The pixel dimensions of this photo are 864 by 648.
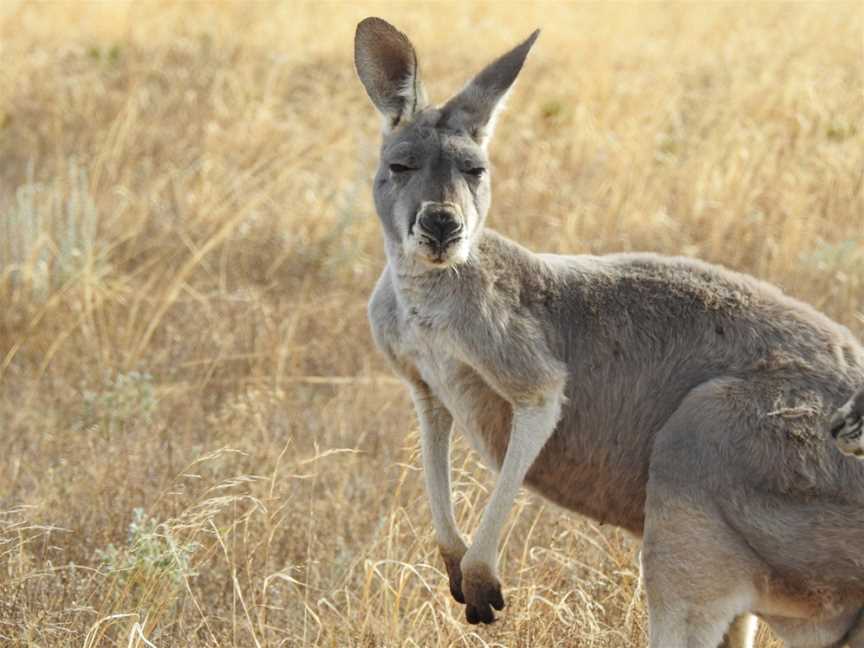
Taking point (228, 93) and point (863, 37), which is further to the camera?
point (863, 37)

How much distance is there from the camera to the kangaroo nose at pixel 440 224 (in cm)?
373

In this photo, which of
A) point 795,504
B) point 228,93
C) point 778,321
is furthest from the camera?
point 228,93

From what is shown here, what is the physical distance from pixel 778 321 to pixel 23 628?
228 cm

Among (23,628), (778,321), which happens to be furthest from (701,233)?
(23,628)

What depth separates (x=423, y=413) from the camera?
4117 mm

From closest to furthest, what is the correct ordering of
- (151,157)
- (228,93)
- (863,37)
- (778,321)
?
1. (778,321)
2. (151,157)
3. (228,93)
4. (863,37)

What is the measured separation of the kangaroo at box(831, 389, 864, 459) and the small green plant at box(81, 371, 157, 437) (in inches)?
150

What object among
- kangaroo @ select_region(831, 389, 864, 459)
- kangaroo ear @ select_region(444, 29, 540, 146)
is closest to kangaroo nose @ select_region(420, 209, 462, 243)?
kangaroo ear @ select_region(444, 29, 540, 146)

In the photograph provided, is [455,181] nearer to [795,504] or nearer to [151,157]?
[795,504]

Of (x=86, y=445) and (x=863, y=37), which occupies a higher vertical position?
(x=863, y=37)

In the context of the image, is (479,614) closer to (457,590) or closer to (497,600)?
(497,600)

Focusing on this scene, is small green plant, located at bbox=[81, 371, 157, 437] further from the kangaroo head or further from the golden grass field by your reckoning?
the kangaroo head

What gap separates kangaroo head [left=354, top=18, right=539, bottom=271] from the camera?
377cm

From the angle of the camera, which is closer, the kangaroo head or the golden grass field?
the kangaroo head
